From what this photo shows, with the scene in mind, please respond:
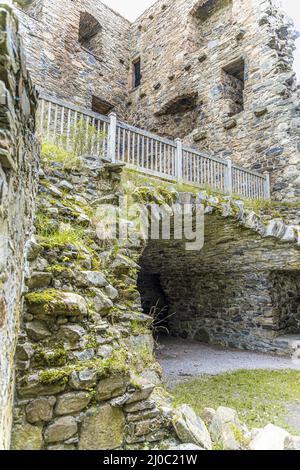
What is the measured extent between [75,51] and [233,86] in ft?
17.7

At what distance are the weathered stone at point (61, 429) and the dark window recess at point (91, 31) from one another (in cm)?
1237

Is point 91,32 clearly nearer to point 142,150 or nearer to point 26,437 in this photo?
point 142,150

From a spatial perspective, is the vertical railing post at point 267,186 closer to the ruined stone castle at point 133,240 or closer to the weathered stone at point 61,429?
the ruined stone castle at point 133,240

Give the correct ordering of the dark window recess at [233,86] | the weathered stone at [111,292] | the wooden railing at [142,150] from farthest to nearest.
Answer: the dark window recess at [233,86], the wooden railing at [142,150], the weathered stone at [111,292]

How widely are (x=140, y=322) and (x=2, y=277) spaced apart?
7.04 ft

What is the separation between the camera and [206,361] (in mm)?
6156

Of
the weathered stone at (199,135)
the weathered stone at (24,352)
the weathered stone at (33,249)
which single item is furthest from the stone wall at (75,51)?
the weathered stone at (24,352)

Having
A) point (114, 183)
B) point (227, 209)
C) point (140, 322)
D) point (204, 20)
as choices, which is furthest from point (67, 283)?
point (204, 20)

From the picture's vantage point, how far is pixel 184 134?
10.1 meters

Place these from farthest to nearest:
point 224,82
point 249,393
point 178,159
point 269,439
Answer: point 224,82 → point 178,159 → point 249,393 → point 269,439

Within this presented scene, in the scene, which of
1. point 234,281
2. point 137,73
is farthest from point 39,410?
point 137,73

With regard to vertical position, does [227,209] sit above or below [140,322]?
above

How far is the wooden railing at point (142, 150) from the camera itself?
446 cm
